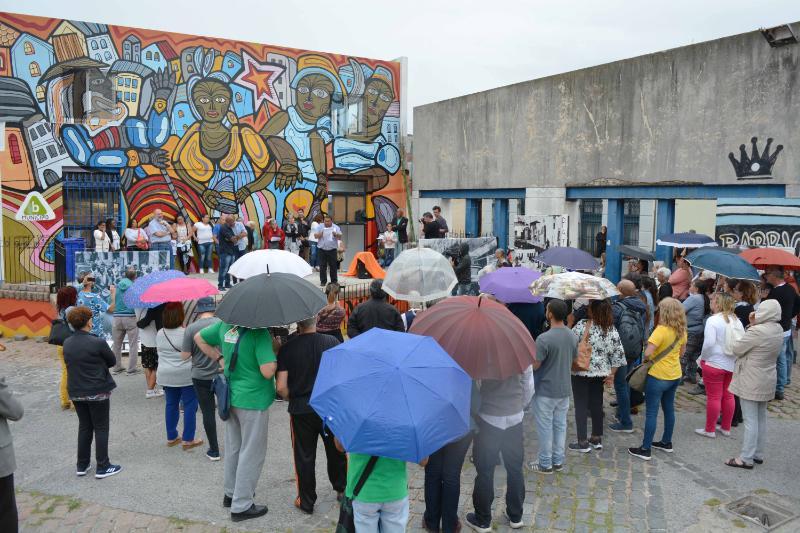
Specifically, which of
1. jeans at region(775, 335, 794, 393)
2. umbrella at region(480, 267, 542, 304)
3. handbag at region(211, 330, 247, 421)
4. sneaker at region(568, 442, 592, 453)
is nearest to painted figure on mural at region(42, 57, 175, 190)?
umbrella at region(480, 267, 542, 304)

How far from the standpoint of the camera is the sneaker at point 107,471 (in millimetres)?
6177

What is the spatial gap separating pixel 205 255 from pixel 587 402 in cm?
1246

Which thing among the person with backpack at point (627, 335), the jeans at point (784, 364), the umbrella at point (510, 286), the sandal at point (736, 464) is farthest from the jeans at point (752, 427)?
the umbrella at point (510, 286)

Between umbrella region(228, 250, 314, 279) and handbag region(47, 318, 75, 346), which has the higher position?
umbrella region(228, 250, 314, 279)

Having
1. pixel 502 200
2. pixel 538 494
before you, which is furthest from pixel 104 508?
pixel 502 200

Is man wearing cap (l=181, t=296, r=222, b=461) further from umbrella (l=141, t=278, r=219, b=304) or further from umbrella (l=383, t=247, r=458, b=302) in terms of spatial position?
umbrella (l=383, t=247, r=458, b=302)

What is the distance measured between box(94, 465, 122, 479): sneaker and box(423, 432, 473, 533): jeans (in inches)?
128

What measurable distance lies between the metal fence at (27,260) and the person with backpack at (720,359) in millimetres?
14019

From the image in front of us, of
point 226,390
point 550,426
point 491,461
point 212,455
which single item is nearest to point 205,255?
point 212,455

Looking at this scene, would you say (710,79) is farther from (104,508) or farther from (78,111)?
(78,111)

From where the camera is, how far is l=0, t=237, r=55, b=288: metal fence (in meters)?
15.6

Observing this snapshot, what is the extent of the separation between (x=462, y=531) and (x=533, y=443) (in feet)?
7.14

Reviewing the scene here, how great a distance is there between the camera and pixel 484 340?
15.8ft

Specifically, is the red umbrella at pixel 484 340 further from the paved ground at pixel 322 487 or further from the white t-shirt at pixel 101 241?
the white t-shirt at pixel 101 241
